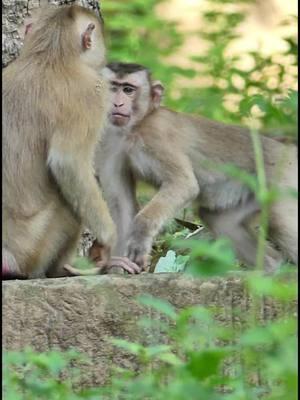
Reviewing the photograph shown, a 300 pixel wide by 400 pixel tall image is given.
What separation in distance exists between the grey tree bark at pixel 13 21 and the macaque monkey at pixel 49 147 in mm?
1086

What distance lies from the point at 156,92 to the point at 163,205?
82cm

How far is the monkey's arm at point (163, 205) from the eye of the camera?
755 centimetres

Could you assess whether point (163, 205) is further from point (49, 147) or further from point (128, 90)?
point (49, 147)

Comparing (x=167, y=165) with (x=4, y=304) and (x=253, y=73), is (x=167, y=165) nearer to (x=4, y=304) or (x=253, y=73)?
(x=4, y=304)

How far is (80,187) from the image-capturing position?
273 inches

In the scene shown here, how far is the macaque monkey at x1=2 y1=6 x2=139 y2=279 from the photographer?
6.88m

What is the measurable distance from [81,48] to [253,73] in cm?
467

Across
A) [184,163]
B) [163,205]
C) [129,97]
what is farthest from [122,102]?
[163,205]

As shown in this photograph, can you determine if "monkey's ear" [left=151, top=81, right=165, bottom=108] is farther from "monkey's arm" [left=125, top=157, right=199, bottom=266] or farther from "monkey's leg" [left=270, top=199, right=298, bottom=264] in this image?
"monkey's leg" [left=270, top=199, right=298, bottom=264]

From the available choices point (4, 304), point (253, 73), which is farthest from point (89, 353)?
point (253, 73)

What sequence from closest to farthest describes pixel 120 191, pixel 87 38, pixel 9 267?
pixel 9 267, pixel 87 38, pixel 120 191

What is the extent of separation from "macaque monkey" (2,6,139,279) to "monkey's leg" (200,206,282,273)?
1.21 metres

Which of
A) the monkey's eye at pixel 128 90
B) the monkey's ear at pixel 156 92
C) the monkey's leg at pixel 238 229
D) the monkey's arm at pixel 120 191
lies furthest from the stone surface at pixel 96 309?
the monkey's ear at pixel 156 92

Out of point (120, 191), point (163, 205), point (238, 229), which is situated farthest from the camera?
point (238, 229)
